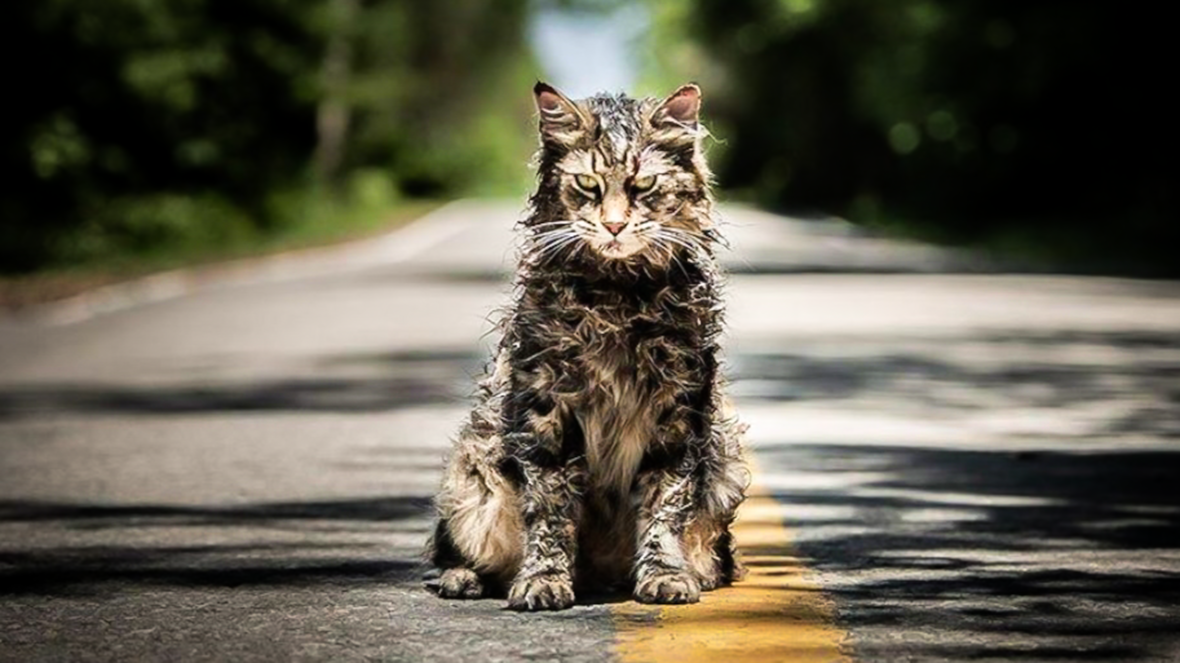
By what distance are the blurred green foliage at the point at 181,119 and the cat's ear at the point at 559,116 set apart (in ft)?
97.9

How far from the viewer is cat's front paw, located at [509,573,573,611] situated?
6.25 meters

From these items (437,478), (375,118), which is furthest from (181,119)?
(437,478)

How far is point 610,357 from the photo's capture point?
6180 millimetres

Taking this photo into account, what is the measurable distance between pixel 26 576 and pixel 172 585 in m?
0.56

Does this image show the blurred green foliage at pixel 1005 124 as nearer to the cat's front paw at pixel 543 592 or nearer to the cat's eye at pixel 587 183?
the cat's front paw at pixel 543 592

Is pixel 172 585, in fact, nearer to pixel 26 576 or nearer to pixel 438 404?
pixel 26 576

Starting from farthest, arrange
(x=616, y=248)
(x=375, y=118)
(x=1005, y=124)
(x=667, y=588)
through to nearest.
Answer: (x=375, y=118) < (x=1005, y=124) < (x=667, y=588) < (x=616, y=248)

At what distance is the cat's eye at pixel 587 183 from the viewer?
239 inches

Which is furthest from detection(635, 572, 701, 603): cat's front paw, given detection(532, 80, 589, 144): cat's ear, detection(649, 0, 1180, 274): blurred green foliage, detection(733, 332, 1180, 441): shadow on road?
detection(649, 0, 1180, 274): blurred green foliage

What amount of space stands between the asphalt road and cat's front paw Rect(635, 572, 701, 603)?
63 mm

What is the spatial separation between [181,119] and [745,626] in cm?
3741

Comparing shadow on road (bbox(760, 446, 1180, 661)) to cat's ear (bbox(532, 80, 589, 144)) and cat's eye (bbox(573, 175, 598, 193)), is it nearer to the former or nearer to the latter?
cat's eye (bbox(573, 175, 598, 193))

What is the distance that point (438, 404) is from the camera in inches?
516

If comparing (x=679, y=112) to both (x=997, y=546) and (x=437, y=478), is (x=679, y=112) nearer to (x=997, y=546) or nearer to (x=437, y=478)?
(x=997, y=546)
